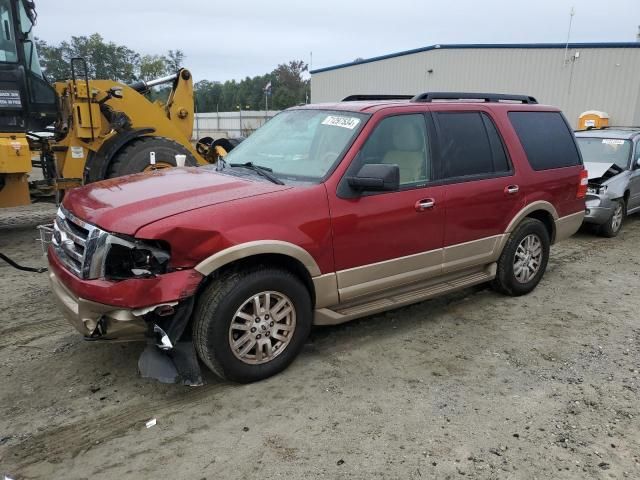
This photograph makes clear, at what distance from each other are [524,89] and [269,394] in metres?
18.0

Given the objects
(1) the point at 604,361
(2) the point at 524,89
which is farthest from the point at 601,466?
(2) the point at 524,89

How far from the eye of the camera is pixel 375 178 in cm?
366

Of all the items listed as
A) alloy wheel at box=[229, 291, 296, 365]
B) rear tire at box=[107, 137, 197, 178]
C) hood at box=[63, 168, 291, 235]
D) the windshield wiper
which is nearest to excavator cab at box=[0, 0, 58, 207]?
rear tire at box=[107, 137, 197, 178]

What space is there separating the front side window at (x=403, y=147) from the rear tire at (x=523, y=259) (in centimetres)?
144

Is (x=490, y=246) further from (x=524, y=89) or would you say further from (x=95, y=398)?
(x=524, y=89)

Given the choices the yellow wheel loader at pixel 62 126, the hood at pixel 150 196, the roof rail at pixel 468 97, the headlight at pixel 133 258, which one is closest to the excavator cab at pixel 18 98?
the yellow wheel loader at pixel 62 126

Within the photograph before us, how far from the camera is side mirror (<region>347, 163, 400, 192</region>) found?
366 centimetres

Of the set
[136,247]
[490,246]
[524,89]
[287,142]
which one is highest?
[524,89]

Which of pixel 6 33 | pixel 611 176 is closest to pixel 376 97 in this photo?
pixel 611 176

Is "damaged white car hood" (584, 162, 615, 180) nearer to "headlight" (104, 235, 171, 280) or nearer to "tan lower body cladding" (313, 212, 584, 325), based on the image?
"tan lower body cladding" (313, 212, 584, 325)

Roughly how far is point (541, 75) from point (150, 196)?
1784cm

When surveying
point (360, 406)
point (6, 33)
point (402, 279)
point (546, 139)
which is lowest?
point (360, 406)

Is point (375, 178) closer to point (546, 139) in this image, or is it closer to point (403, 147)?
point (403, 147)

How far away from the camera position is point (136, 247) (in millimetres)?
3113
